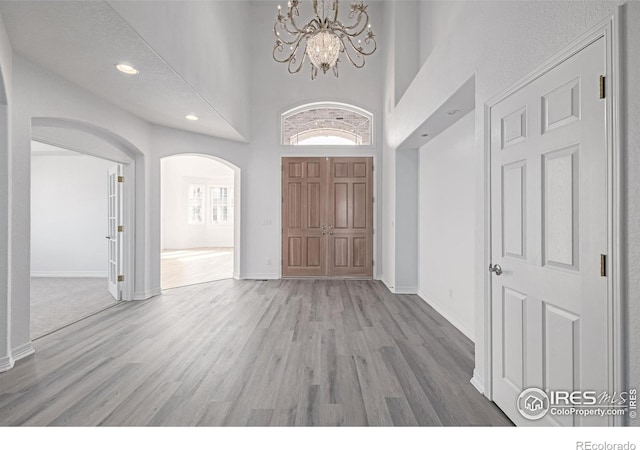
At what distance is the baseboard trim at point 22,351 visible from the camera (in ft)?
9.82

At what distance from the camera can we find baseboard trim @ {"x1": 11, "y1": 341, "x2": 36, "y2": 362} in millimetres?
2994

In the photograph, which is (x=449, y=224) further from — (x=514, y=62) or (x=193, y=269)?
(x=193, y=269)

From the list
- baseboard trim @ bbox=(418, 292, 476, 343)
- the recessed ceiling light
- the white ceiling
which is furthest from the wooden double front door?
the recessed ceiling light

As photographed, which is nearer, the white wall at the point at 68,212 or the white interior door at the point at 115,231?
the white interior door at the point at 115,231

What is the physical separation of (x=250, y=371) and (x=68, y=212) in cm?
682

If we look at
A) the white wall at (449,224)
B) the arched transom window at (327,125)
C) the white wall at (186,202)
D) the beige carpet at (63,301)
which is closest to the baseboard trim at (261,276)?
the beige carpet at (63,301)

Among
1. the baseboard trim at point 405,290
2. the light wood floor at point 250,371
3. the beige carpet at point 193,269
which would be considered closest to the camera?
the light wood floor at point 250,371

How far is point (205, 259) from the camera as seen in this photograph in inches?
399

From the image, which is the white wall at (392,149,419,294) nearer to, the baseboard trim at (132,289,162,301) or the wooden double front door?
the wooden double front door

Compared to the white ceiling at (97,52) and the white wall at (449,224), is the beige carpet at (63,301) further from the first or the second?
the white wall at (449,224)

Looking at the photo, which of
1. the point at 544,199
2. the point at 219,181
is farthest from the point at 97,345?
the point at 219,181

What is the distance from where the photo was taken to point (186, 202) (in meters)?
13.5

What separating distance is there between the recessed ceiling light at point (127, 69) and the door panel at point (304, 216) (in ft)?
12.5

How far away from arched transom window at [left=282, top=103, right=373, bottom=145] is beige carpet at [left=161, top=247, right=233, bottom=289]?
3.34 meters
